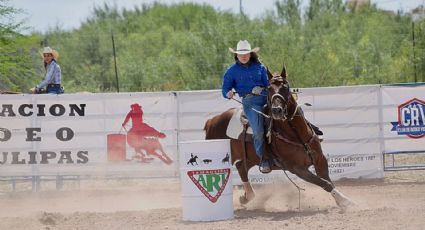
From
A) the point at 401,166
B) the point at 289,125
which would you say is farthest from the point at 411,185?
the point at 289,125

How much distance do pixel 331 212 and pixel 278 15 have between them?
35.8m

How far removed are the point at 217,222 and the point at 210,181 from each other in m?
0.52

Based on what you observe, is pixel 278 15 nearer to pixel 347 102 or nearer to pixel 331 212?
pixel 347 102

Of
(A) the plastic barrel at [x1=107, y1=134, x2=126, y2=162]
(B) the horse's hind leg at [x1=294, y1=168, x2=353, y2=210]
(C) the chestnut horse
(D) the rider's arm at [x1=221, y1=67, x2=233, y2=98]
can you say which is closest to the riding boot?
(C) the chestnut horse

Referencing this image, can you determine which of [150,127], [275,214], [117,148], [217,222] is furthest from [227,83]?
[117,148]

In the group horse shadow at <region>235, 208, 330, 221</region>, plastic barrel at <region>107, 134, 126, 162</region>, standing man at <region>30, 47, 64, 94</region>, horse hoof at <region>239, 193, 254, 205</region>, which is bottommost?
horse shadow at <region>235, 208, 330, 221</region>

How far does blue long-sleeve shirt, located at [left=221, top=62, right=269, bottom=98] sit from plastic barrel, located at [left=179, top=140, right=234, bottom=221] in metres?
1.35

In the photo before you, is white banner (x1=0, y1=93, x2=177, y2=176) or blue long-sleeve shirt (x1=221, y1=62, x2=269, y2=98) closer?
blue long-sleeve shirt (x1=221, y1=62, x2=269, y2=98)

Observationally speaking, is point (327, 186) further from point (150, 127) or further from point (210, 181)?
point (150, 127)

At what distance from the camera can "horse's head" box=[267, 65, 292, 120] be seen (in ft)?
35.6

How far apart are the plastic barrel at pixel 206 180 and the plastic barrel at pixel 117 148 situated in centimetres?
499

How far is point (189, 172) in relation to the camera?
10.7 m

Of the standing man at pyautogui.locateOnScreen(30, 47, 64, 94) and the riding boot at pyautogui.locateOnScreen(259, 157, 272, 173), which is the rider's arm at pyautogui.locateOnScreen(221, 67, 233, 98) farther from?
the standing man at pyautogui.locateOnScreen(30, 47, 64, 94)

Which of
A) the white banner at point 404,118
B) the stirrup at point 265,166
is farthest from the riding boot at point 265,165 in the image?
the white banner at point 404,118
